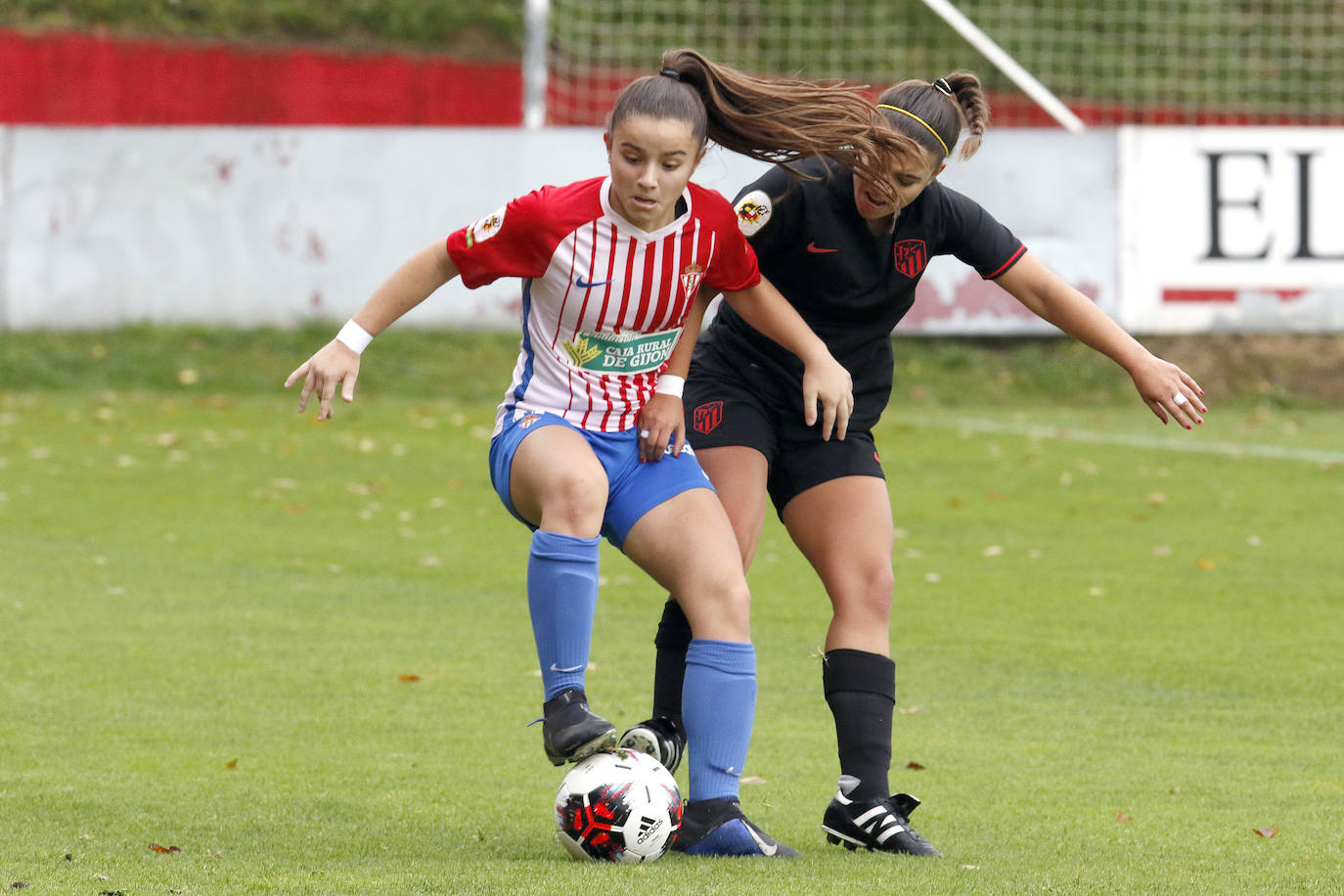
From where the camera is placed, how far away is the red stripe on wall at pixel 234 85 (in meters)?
18.7

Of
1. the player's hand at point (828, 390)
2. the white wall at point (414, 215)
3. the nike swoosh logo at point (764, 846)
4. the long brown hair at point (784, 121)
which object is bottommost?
the nike swoosh logo at point (764, 846)

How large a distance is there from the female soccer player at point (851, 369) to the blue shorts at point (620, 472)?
29 cm

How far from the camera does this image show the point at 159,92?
19.1m

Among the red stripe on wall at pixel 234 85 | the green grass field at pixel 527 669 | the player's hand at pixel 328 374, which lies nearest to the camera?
the player's hand at pixel 328 374

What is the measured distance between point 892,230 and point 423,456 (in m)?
8.56

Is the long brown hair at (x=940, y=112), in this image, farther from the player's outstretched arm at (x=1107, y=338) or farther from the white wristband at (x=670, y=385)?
the white wristband at (x=670, y=385)

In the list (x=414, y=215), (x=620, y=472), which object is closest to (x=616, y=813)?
(x=620, y=472)

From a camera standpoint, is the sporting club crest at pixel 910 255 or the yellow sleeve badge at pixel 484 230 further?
the sporting club crest at pixel 910 255

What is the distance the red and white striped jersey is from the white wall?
11134mm

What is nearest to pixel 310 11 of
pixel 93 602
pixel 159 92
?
pixel 159 92

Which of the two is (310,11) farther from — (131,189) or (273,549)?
(273,549)

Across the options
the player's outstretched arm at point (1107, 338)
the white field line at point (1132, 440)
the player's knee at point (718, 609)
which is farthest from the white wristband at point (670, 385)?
the white field line at point (1132, 440)

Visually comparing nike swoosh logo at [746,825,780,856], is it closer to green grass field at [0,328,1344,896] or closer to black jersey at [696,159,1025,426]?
green grass field at [0,328,1344,896]

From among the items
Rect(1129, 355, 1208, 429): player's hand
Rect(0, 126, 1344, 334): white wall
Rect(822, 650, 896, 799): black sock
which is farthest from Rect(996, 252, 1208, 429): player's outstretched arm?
Rect(0, 126, 1344, 334): white wall
